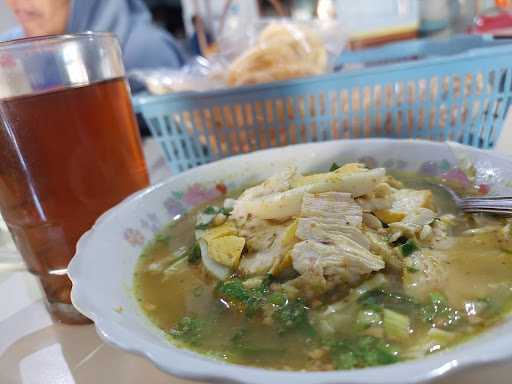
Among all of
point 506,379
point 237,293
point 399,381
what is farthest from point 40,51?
point 506,379

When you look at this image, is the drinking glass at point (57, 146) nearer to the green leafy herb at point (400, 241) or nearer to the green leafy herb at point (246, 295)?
the green leafy herb at point (246, 295)

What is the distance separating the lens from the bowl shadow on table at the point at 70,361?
731 mm

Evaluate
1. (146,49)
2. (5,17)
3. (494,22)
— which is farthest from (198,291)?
(494,22)

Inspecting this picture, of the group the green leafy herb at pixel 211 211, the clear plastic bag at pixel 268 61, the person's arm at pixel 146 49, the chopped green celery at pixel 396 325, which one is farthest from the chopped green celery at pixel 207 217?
the person's arm at pixel 146 49

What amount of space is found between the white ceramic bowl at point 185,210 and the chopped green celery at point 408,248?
20 centimetres

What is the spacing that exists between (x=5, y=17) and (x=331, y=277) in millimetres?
1164

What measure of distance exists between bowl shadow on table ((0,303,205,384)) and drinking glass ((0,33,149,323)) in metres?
0.05

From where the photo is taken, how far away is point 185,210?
1061 millimetres

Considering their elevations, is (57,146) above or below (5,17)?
below

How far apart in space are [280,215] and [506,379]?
0.45 meters

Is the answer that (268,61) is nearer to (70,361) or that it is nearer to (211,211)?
(211,211)

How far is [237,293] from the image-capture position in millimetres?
717

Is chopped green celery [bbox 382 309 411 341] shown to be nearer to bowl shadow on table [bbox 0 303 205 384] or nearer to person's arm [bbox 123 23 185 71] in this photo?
bowl shadow on table [bbox 0 303 205 384]

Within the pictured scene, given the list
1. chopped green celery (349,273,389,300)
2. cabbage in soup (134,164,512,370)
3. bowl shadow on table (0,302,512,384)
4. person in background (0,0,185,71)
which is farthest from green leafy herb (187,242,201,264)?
person in background (0,0,185,71)
